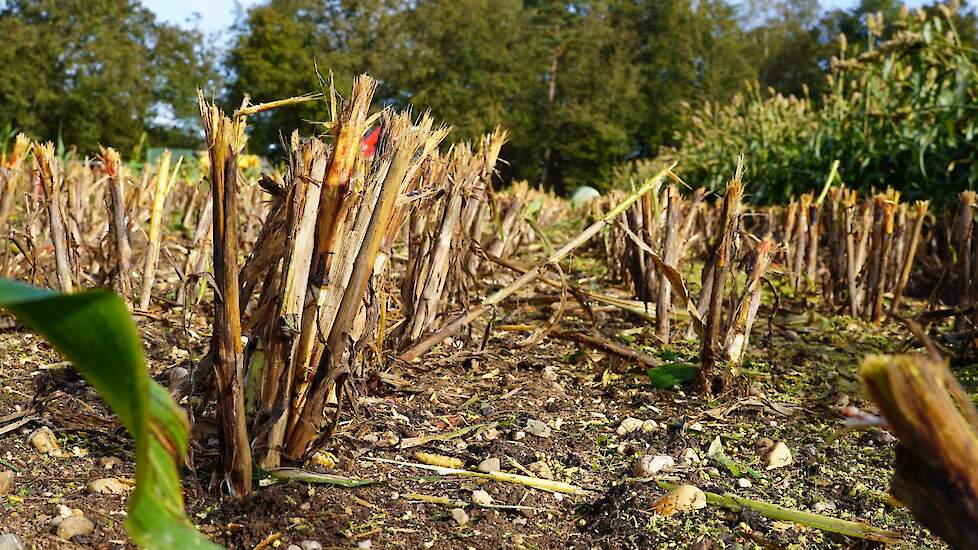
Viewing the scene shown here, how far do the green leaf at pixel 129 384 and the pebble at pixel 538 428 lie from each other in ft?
4.73

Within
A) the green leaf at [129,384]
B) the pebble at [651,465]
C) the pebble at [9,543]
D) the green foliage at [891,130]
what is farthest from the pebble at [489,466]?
the green foliage at [891,130]

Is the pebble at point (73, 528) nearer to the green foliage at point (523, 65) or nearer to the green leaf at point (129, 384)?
the green leaf at point (129, 384)

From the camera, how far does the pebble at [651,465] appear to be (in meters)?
1.89

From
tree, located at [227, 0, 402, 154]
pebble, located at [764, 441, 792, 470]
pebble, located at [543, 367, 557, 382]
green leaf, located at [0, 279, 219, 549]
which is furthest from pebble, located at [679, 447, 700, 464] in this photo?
tree, located at [227, 0, 402, 154]

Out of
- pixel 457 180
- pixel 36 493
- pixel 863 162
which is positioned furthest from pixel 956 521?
pixel 863 162

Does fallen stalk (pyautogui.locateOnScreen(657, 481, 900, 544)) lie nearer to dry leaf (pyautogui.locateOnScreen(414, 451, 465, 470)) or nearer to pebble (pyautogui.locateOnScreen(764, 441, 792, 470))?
pebble (pyautogui.locateOnScreen(764, 441, 792, 470))

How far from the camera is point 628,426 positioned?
215 cm

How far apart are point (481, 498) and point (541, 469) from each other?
0.22 m

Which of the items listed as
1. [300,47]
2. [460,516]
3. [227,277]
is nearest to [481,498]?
[460,516]

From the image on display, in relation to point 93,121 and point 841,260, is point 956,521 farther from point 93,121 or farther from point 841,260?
point 93,121

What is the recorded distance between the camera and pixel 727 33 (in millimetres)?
43219

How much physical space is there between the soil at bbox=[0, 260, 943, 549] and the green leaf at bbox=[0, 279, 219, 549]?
0.84 metres

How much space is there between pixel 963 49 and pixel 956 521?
19.9 feet

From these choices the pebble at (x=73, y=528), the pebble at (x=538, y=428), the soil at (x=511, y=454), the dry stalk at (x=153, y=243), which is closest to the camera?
the pebble at (x=73, y=528)
